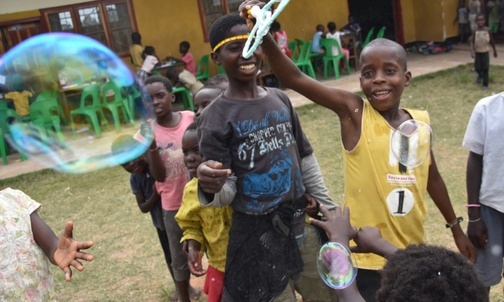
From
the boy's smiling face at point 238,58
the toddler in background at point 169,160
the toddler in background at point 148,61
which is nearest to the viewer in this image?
the boy's smiling face at point 238,58

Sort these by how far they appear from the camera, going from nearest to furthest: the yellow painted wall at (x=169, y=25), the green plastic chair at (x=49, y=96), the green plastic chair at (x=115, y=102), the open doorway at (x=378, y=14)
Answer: the green plastic chair at (x=49, y=96) < the green plastic chair at (x=115, y=102) < the yellow painted wall at (x=169, y=25) < the open doorway at (x=378, y=14)

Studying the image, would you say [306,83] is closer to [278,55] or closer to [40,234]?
[278,55]

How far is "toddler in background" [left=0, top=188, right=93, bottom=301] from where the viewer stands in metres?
1.91

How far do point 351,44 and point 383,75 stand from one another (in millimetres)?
9933

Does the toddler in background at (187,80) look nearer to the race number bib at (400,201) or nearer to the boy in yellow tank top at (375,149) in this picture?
the boy in yellow tank top at (375,149)

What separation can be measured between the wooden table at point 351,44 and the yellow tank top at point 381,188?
367 inches

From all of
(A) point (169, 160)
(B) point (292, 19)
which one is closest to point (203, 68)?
(B) point (292, 19)

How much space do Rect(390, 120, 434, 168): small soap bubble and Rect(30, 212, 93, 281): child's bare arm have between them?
50.1 inches

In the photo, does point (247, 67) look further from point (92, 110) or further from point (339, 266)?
point (92, 110)

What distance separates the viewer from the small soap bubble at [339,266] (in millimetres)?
1857

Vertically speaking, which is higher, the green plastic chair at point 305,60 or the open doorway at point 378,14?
the open doorway at point 378,14

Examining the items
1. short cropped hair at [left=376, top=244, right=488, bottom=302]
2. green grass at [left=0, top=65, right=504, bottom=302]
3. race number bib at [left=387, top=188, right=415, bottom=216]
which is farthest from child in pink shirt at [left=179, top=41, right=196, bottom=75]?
short cropped hair at [left=376, top=244, right=488, bottom=302]

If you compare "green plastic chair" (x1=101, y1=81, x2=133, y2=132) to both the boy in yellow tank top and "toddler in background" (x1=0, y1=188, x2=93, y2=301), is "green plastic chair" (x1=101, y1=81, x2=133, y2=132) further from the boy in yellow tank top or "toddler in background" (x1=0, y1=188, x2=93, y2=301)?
the boy in yellow tank top

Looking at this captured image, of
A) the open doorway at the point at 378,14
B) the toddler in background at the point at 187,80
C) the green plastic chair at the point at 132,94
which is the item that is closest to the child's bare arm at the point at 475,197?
the green plastic chair at the point at 132,94
